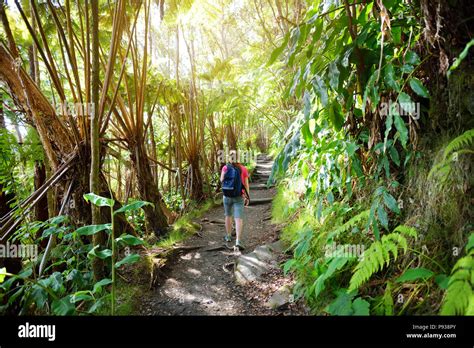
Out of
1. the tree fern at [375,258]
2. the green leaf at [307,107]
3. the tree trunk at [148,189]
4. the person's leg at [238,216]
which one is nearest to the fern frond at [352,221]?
the tree fern at [375,258]

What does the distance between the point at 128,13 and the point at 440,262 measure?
16.5ft

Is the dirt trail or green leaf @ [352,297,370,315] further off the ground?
green leaf @ [352,297,370,315]

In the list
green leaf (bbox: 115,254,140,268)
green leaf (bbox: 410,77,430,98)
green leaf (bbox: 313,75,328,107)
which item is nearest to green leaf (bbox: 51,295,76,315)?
green leaf (bbox: 115,254,140,268)

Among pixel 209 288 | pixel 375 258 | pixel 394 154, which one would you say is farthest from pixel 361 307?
pixel 209 288

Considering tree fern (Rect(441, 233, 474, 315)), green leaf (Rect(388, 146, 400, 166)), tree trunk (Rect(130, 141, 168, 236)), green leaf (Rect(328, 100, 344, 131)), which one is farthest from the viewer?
tree trunk (Rect(130, 141, 168, 236))

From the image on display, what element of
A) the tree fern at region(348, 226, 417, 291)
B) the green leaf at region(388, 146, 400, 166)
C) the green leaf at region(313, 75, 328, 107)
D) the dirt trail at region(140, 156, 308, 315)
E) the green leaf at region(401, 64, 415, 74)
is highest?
the green leaf at region(401, 64, 415, 74)

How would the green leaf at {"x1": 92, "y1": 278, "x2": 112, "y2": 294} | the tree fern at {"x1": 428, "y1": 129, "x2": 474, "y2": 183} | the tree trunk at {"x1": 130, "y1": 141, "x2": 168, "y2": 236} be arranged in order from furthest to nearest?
the tree trunk at {"x1": 130, "y1": 141, "x2": 168, "y2": 236}, the green leaf at {"x1": 92, "y1": 278, "x2": 112, "y2": 294}, the tree fern at {"x1": 428, "y1": 129, "x2": 474, "y2": 183}

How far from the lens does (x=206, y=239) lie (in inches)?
195

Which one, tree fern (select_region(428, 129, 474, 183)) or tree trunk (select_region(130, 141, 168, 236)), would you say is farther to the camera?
tree trunk (select_region(130, 141, 168, 236))

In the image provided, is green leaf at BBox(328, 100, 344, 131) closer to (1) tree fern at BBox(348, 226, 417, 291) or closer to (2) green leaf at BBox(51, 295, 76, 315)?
(1) tree fern at BBox(348, 226, 417, 291)

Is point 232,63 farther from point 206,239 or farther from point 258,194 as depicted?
point 206,239

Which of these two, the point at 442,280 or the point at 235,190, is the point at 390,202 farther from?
the point at 235,190

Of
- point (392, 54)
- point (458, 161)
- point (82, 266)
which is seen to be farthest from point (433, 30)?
point (82, 266)
